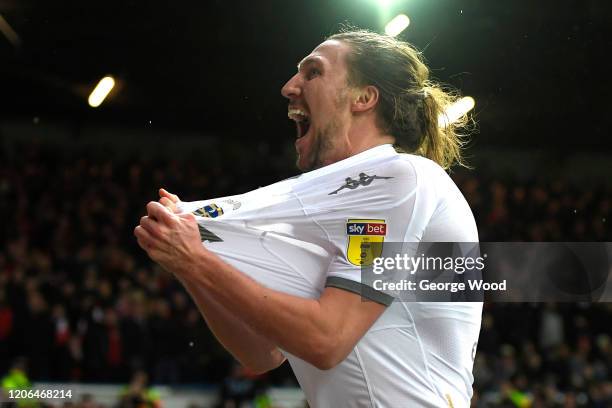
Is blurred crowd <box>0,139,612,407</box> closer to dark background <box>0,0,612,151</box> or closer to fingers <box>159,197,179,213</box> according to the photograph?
dark background <box>0,0,612,151</box>

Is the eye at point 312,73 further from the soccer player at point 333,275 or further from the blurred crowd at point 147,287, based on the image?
the blurred crowd at point 147,287

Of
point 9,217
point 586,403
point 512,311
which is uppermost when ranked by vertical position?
point 9,217

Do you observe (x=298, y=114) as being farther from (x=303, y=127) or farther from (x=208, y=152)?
(x=208, y=152)

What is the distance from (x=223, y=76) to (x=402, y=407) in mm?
9135

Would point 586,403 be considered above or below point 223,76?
below

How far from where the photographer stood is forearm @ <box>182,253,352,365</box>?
7.30 feet

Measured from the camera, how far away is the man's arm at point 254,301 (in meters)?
2.22

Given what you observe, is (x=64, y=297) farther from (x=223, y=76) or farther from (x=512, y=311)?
(x=512, y=311)

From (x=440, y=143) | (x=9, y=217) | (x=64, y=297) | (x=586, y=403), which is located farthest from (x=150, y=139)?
(x=440, y=143)

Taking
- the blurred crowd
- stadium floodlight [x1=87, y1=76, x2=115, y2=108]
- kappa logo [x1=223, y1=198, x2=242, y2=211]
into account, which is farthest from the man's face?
stadium floodlight [x1=87, y1=76, x2=115, y2=108]

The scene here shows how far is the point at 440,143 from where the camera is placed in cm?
314

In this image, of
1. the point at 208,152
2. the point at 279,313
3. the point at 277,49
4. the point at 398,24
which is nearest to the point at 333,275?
the point at 279,313

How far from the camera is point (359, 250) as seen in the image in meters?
2.36

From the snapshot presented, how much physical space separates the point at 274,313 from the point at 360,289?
0.24m
